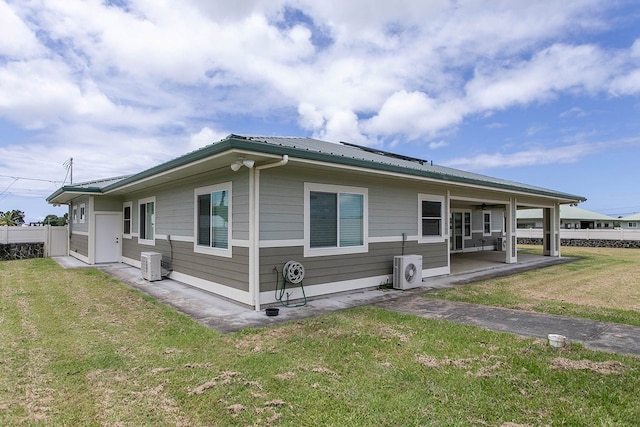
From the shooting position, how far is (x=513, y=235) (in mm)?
12797

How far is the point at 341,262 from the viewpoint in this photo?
7.32m

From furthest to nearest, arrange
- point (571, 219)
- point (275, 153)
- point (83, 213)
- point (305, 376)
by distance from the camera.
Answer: point (571, 219)
point (83, 213)
point (275, 153)
point (305, 376)

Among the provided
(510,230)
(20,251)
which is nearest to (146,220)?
(20,251)

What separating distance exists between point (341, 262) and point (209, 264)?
269 centimetres

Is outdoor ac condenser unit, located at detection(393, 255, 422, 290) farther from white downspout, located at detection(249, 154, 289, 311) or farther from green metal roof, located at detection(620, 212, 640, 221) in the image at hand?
green metal roof, located at detection(620, 212, 640, 221)

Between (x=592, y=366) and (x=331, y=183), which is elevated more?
(x=331, y=183)

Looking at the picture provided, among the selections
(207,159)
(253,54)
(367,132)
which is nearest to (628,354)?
(207,159)

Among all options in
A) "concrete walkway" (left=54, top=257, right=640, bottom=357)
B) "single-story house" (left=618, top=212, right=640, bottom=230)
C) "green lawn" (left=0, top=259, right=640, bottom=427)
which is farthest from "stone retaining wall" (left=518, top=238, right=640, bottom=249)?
"single-story house" (left=618, top=212, right=640, bottom=230)

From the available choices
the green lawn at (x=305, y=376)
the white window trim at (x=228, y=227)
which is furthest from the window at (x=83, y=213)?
the green lawn at (x=305, y=376)

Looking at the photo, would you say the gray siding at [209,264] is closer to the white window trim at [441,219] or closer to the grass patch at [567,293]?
the grass patch at [567,293]

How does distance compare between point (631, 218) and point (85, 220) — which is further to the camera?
point (631, 218)

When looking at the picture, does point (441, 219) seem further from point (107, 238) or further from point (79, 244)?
point (79, 244)

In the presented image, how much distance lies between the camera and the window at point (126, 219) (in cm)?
1258

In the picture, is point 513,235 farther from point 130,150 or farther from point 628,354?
point 130,150
